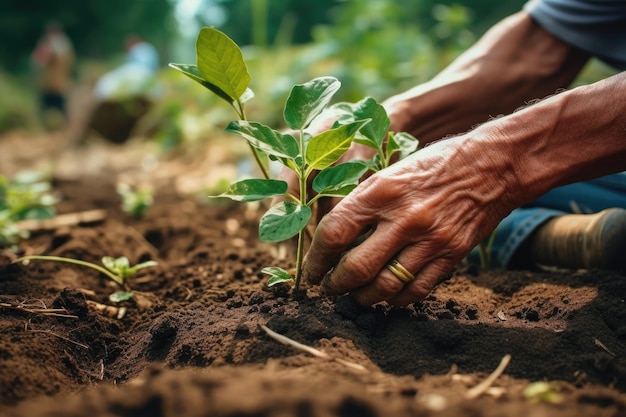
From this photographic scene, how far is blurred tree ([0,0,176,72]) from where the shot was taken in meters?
21.2

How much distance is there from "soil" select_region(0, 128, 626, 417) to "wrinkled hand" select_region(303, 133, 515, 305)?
0.09 metres

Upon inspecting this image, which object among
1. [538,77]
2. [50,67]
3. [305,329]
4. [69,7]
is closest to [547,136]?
[305,329]

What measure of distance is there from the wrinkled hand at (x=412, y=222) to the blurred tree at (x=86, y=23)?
22778 mm

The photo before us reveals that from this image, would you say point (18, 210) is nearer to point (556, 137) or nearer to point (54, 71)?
point (556, 137)

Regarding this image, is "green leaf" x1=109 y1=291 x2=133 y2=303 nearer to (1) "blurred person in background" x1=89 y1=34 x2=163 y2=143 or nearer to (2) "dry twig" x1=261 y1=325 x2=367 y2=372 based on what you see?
(2) "dry twig" x1=261 y1=325 x2=367 y2=372

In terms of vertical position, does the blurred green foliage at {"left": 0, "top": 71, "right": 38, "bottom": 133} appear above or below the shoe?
below

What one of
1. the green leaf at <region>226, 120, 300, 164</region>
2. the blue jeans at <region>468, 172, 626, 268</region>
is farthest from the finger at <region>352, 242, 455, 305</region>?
the blue jeans at <region>468, 172, 626, 268</region>

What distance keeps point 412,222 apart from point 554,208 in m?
1.35

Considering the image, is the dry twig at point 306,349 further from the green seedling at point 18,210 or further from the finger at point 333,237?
the green seedling at point 18,210

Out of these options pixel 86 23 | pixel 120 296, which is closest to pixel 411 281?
pixel 120 296

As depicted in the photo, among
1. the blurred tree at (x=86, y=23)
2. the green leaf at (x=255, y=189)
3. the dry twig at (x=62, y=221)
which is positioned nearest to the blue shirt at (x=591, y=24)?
the green leaf at (x=255, y=189)

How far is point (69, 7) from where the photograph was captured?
21891mm

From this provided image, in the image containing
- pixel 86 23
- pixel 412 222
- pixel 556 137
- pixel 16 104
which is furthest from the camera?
pixel 86 23

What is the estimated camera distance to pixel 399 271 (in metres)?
1.38
